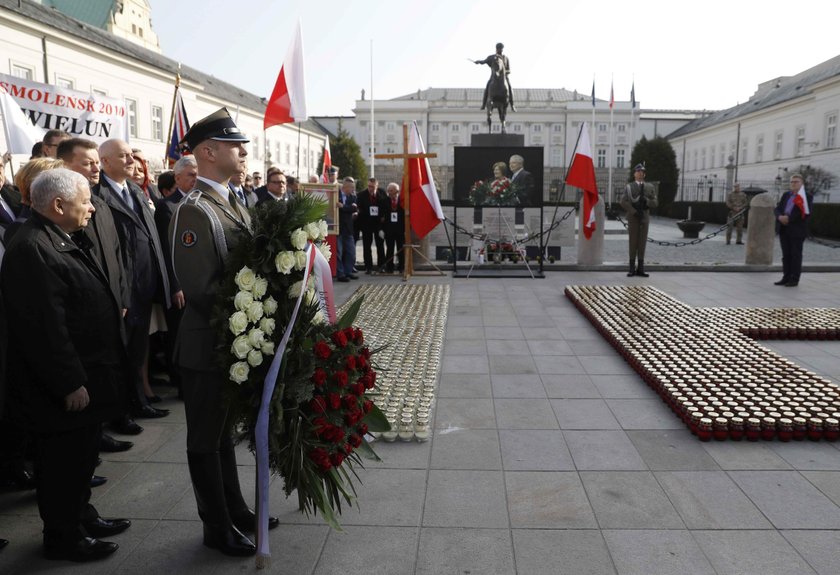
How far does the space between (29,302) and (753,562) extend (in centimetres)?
345

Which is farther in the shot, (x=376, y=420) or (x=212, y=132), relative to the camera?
(x=376, y=420)

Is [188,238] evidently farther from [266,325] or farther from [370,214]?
[370,214]

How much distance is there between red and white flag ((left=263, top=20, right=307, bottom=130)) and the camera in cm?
877

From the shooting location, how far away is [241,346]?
109 inches

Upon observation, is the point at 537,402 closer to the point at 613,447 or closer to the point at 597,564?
the point at 613,447

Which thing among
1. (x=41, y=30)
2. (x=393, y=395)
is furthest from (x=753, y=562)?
(x=41, y=30)

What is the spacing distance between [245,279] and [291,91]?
6.62 m

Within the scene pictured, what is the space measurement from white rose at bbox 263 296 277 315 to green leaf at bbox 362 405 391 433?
30.8 inches

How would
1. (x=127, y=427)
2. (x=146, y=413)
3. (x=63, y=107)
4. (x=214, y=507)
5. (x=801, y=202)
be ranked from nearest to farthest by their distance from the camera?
(x=214, y=507)
(x=127, y=427)
(x=146, y=413)
(x=63, y=107)
(x=801, y=202)

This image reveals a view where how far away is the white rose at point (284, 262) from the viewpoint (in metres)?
2.83

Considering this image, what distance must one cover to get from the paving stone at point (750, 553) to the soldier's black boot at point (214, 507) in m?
2.14

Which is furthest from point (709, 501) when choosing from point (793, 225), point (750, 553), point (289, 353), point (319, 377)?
point (793, 225)

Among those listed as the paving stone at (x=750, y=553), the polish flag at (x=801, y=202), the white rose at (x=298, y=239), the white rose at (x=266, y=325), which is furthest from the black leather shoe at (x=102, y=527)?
the polish flag at (x=801, y=202)

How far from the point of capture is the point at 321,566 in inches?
120
